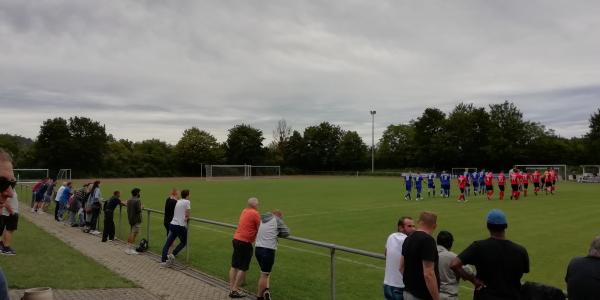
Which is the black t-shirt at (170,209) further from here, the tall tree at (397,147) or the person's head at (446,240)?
the tall tree at (397,147)

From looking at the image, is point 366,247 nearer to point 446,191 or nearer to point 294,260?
point 294,260

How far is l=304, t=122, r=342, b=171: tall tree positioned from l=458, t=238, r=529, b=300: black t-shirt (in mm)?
96209

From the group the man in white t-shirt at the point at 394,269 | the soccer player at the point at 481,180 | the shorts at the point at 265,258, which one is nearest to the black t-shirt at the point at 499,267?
the man in white t-shirt at the point at 394,269

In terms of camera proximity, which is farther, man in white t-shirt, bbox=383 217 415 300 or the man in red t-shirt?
the man in red t-shirt

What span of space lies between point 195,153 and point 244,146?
9567 mm

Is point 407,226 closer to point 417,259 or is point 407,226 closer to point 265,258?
point 417,259

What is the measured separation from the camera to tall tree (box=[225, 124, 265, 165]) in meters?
96.1

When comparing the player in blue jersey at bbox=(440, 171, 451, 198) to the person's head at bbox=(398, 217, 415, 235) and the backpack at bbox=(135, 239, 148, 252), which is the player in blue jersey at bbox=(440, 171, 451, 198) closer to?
the backpack at bbox=(135, 239, 148, 252)

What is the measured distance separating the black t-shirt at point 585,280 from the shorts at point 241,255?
5.83 meters

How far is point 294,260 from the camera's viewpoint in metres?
12.1

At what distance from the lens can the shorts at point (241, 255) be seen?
898cm

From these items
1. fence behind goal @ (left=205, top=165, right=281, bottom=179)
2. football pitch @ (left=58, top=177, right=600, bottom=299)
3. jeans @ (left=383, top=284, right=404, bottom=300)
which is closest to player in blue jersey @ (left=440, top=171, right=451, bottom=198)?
football pitch @ (left=58, top=177, right=600, bottom=299)

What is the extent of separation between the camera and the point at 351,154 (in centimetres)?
9988

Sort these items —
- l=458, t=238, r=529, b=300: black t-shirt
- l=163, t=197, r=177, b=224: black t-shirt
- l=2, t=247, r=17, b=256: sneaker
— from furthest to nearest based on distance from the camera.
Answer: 1. l=163, t=197, r=177, b=224: black t-shirt
2. l=2, t=247, r=17, b=256: sneaker
3. l=458, t=238, r=529, b=300: black t-shirt
